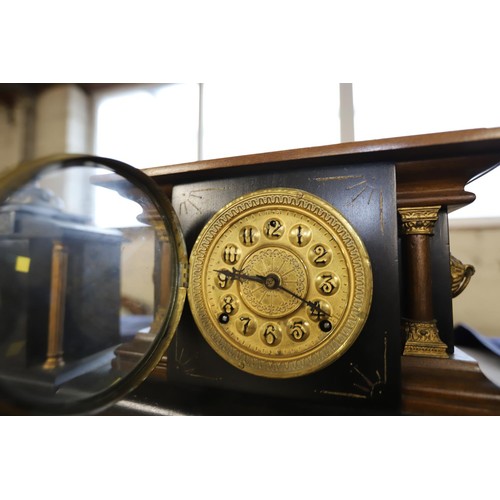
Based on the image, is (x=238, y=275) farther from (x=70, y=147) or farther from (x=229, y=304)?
(x=70, y=147)

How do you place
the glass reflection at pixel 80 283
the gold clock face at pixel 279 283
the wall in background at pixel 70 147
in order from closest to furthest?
1. the glass reflection at pixel 80 283
2. the gold clock face at pixel 279 283
3. the wall in background at pixel 70 147

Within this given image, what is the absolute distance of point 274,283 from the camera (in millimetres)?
662

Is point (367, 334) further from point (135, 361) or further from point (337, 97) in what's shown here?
point (337, 97)

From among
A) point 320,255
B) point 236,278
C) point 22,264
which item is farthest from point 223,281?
point 22,264

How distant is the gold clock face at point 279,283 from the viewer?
62cm

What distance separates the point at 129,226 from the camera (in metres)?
0.59

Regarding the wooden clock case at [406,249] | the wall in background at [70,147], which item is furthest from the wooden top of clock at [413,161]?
the wall in background at [70,147]

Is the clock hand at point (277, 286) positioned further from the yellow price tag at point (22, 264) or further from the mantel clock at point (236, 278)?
the yellow price tag at point (22, 264)

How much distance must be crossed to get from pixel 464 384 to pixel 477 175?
47cm

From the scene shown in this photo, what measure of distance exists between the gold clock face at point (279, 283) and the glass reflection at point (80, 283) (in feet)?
0.48

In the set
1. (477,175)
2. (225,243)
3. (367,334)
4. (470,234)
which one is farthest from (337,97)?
(367,334)

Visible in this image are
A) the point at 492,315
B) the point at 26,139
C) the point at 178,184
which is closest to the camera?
the point at 178,184

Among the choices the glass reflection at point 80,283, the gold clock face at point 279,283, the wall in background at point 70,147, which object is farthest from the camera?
the wall in background at point 70,147

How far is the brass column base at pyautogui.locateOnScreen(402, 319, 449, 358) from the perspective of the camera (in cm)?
66
